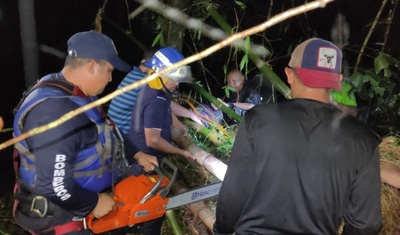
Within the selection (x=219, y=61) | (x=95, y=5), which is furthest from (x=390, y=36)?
(x=95, y=5)

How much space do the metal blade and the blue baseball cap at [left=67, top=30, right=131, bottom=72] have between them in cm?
125

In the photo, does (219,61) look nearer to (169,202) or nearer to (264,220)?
(169,202)

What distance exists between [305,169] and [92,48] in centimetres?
143

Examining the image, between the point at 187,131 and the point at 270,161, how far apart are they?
10.5 feet

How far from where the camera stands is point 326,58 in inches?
80.2

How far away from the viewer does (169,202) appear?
316 centimetres

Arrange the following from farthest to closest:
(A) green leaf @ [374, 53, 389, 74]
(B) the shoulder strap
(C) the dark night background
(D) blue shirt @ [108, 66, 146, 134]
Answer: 1. (C) the dark night background
2. (A) green leaf @ [374, 53, 389, 74]
3. (D) blue shirt @ [108, 66, 146, 134]
4. (B) the shoulder strap

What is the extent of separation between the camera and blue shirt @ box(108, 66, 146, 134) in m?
3.74

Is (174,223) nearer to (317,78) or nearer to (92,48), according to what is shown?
(92,48)

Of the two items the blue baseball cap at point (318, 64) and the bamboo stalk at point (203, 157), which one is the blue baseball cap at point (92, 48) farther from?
the bamboo stalk at point (203, 157)

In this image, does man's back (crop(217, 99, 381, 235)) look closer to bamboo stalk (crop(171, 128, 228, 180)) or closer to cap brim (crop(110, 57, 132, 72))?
cap brim (crop(110, 57, 132, 72))

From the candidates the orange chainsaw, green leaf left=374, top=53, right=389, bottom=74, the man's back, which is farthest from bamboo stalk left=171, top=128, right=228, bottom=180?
green leaf left=374, top=53, right=389, bottom=74

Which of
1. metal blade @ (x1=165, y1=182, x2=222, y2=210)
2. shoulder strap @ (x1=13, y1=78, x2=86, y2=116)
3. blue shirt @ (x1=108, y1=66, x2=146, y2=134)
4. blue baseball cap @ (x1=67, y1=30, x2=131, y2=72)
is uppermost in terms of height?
blue baseball cap @ (x1=67, y1=30, x2=131, y2=72)

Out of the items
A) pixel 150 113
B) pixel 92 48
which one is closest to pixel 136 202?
pixel 150 113
